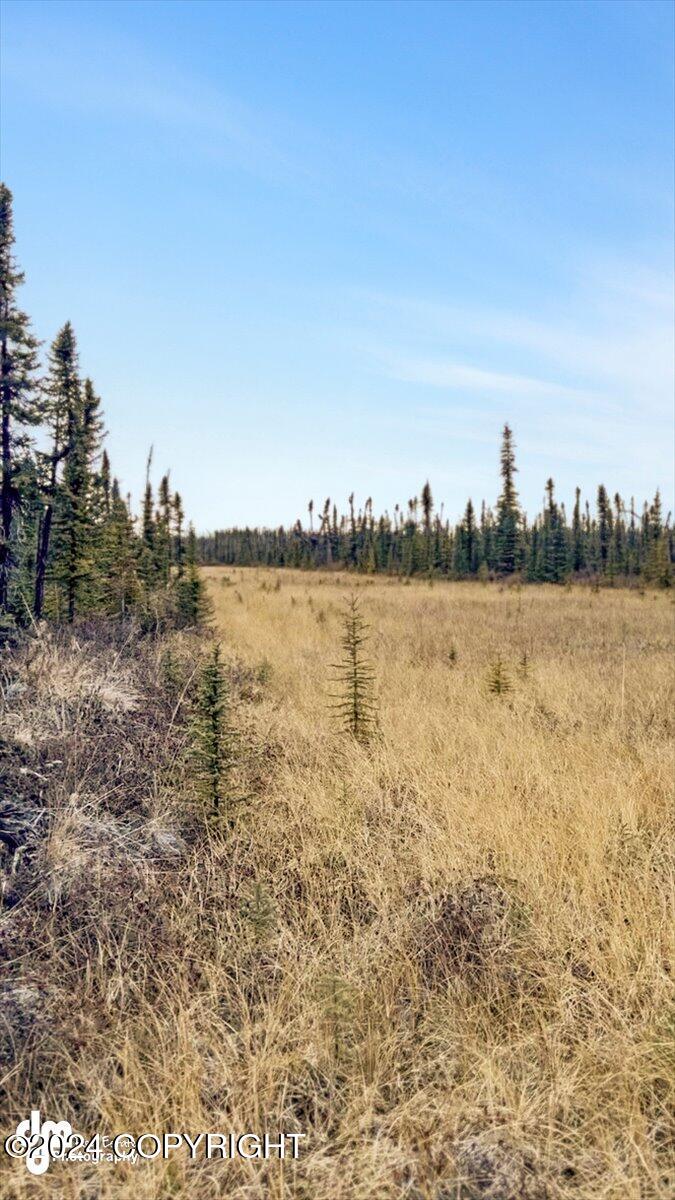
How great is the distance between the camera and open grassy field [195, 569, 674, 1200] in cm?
204

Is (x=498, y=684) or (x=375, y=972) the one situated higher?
(x=498, y=684)

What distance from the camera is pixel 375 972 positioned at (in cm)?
289

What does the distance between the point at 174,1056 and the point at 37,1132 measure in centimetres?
49

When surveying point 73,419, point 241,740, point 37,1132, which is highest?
point 73,419

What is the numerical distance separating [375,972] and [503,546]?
5449cm

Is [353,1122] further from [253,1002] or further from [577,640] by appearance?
[577,640]

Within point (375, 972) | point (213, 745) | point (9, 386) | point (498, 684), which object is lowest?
point (375, 972)

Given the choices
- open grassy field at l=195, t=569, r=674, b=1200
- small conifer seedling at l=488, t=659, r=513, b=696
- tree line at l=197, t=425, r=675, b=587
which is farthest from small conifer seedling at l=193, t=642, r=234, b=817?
tree line at l=197, t=425, r=675, b=587

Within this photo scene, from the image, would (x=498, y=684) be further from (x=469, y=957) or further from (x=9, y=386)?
A: (x=9, y=386)

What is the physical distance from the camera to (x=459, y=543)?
2645 inches

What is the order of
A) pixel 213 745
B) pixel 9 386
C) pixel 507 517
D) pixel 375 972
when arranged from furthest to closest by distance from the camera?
pixel 507 517 < pixel 9 386 < pixel 213 745 < pixel 375 972

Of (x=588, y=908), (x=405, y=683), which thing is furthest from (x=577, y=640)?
(x=588, y=908)

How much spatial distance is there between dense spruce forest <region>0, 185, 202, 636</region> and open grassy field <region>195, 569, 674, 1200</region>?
649 centimetres

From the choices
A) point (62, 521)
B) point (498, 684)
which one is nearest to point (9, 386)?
point (62, 521)
